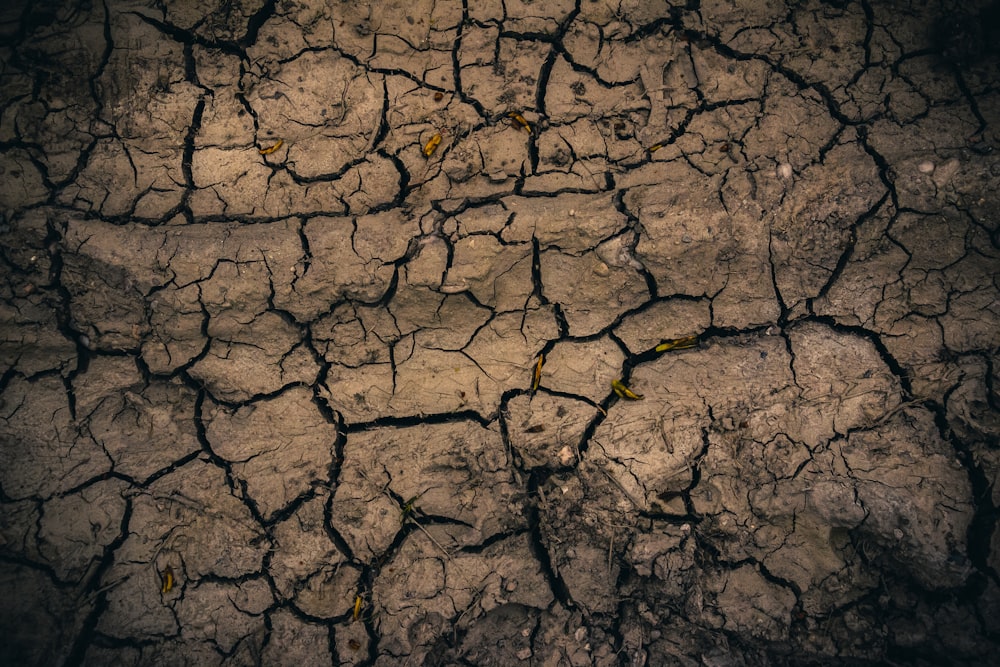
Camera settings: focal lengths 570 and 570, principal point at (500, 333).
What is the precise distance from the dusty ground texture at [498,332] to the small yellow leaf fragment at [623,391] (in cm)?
3

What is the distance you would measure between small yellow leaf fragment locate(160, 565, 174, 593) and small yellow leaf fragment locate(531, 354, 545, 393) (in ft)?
5.58

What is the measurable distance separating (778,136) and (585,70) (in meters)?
0.92

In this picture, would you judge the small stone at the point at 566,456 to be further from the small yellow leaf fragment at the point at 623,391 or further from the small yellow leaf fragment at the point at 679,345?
the small yellow leaf fragment at the point at 679,345

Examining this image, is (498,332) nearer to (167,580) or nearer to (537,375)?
(537,375)

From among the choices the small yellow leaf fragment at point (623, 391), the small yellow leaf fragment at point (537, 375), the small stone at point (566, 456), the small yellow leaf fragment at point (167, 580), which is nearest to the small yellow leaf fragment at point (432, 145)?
the small yellow leaf fragment at point (537, 375)

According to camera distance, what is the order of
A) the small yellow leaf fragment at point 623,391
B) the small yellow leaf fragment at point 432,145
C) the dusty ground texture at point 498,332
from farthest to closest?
the small yellow leaf fragment at point 432,145 < the small yellow leaf fragment at point 623,391 < the dusty ground texture at point 498,332

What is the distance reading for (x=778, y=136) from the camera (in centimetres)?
254

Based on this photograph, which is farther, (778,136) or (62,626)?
(778,136)

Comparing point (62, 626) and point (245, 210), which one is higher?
point (245, 210)

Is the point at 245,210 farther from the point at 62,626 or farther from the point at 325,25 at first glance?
the point at 62,626

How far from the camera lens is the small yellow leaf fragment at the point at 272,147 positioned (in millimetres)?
2637

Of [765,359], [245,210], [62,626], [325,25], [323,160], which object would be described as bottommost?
[62,626]

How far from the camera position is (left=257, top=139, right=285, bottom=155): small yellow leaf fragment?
2637 millimetres

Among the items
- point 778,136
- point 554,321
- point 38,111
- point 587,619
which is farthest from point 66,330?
point 778,136
